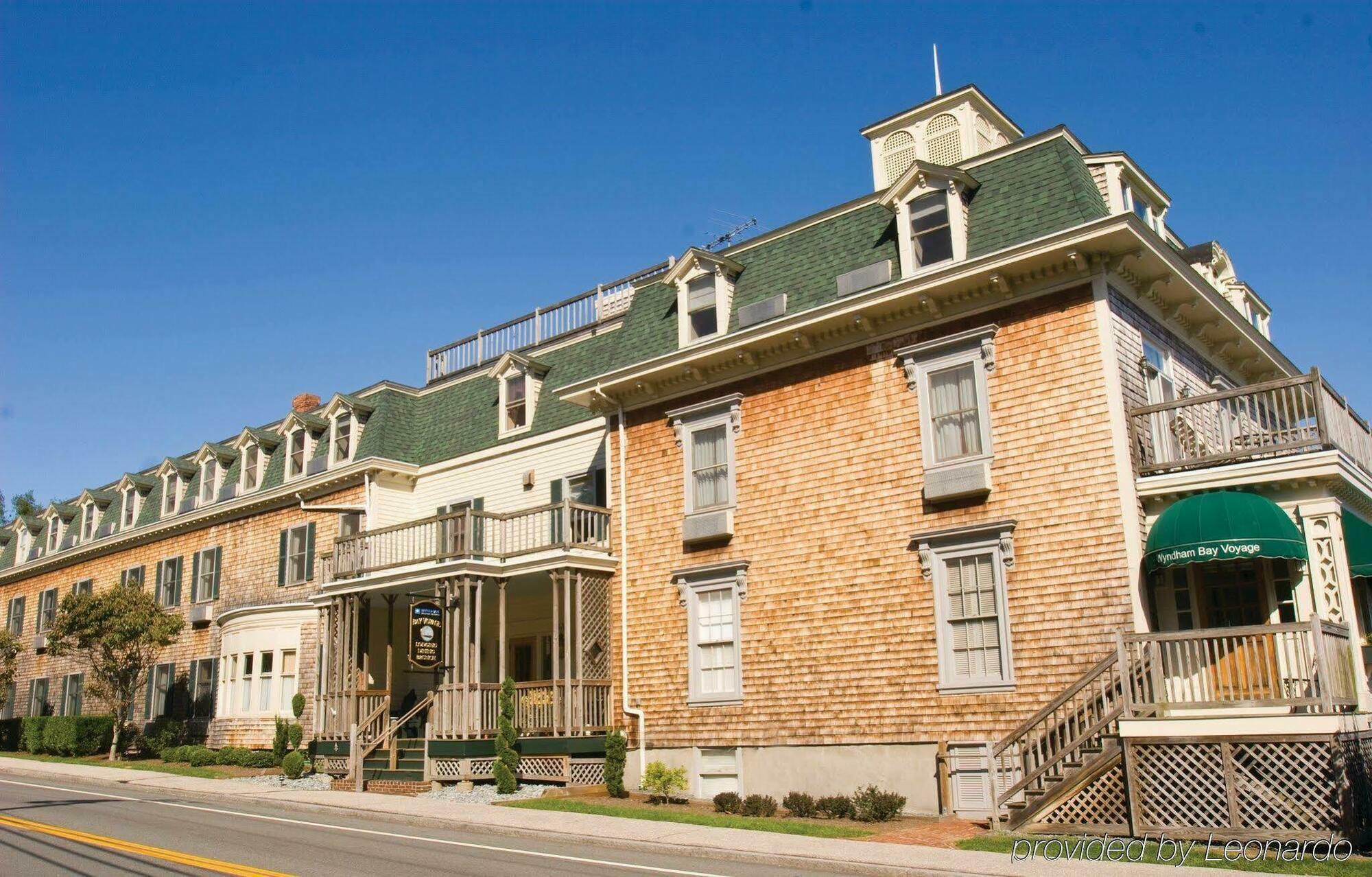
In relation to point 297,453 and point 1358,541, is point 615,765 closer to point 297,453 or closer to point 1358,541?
point 1358,541

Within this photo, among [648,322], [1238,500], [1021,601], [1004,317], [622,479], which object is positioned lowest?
[1021,601]

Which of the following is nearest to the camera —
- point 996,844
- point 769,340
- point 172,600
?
point 996,844

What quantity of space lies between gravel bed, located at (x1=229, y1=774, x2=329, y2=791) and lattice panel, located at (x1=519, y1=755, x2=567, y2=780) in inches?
178

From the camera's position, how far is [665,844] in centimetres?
1415

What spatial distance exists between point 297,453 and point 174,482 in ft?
28.2

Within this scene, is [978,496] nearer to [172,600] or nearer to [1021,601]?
[1021,601]

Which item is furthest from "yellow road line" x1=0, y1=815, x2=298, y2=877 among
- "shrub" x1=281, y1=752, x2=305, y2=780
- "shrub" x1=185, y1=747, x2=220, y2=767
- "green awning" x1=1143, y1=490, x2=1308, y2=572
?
"shrub" x1=185, y1=747, x2=220, y2=767

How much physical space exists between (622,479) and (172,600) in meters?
21.1

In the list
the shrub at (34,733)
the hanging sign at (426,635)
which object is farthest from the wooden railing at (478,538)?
the shrub at (34,733)

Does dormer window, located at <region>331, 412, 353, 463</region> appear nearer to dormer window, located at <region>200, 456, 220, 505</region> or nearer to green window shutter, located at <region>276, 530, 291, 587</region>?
green window shutter, located at <region>276, 530, 291, 587</region>

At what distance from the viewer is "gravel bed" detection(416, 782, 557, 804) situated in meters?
20.6

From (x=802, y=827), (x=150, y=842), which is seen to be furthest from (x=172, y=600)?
(x=802, y=827)

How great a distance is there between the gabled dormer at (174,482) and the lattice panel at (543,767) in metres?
21.8

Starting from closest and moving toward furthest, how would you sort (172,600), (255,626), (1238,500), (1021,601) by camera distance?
(1238,500) → (1021,601) → (255,626) → (172,600)
